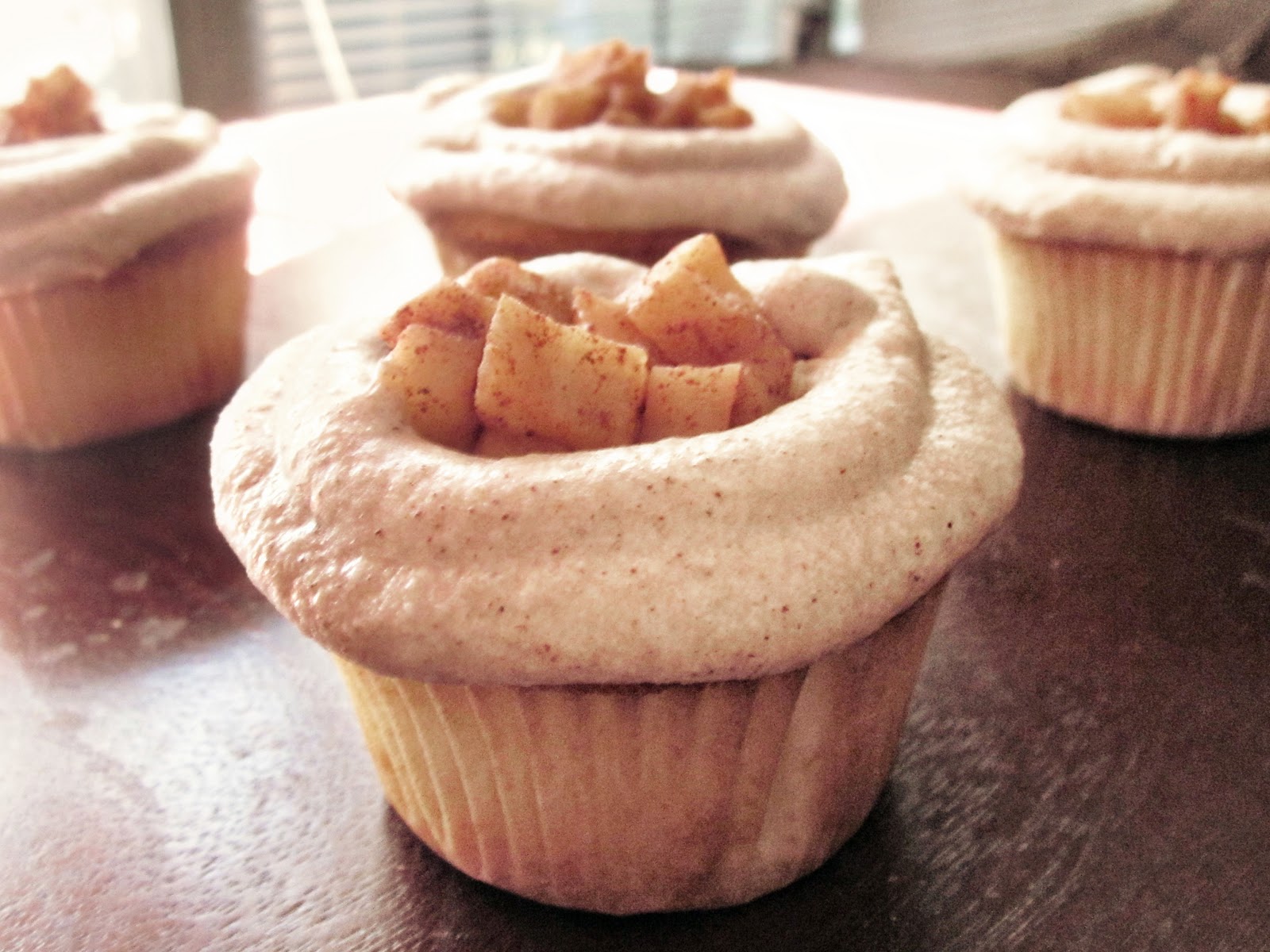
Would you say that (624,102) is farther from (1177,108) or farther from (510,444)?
(510,444)

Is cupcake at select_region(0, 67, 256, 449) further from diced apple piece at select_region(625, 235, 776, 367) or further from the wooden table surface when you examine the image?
diced apple piece at select_region(625, 235, 776, 367)

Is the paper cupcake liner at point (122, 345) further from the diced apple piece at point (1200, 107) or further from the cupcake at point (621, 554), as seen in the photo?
the diced apple piece at point (1200, 107)

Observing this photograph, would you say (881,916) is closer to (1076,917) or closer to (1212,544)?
(1076,917)

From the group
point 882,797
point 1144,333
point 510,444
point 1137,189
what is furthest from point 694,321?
point 1144,333

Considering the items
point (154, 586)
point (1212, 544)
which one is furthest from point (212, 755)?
point (1212, 544)

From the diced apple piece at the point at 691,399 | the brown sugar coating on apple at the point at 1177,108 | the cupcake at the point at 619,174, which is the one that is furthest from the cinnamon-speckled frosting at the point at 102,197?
the brown sugar coating on apple at the point at 1177,108

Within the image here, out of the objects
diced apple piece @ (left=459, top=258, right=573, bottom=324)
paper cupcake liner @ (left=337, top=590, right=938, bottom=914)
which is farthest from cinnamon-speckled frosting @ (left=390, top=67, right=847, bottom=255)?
paper cupcake liner @ (left=337, top=590, right=938, bottom=914)
